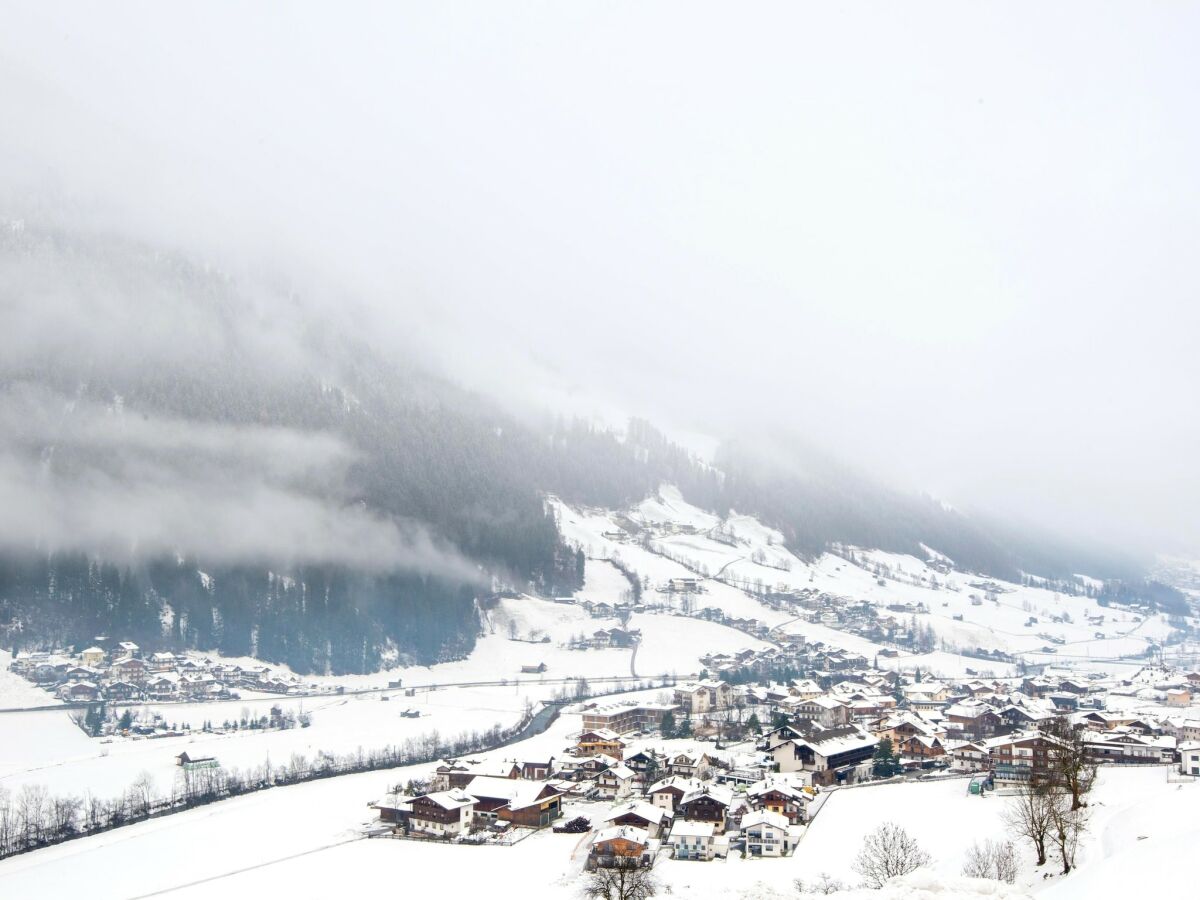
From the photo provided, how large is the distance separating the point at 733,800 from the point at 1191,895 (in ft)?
79.6

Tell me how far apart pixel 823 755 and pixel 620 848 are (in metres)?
15.1

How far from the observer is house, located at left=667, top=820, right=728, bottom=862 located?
27.9 meters

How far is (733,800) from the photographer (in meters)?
32.7

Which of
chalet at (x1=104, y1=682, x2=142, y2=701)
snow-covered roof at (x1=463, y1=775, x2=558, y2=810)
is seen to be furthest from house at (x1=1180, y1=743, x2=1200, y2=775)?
chalet at (x1=104, y1=682, x2=142, y2=701)

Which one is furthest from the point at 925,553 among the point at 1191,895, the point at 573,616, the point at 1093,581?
the point at 1191,895

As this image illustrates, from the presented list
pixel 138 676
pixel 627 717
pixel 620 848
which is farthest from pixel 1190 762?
pixel 138 676

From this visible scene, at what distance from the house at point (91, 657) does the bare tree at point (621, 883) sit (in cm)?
5523

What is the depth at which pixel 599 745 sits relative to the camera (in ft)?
144

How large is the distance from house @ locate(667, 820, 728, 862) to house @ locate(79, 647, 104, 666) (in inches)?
2127

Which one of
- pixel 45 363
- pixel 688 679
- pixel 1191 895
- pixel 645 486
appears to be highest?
pixel 45 363

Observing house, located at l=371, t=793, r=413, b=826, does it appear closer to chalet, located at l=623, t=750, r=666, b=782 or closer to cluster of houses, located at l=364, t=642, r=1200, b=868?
cluster of houses, located at l=364, t=642, r=1200, b=868

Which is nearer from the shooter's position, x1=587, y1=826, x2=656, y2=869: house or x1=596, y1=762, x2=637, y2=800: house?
x1=587, y1=826, x2=656, y2=869: house

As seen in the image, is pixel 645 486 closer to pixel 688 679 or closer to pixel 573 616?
pixel 573 616

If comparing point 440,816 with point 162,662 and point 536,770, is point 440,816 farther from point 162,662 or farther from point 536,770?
point 162,662
